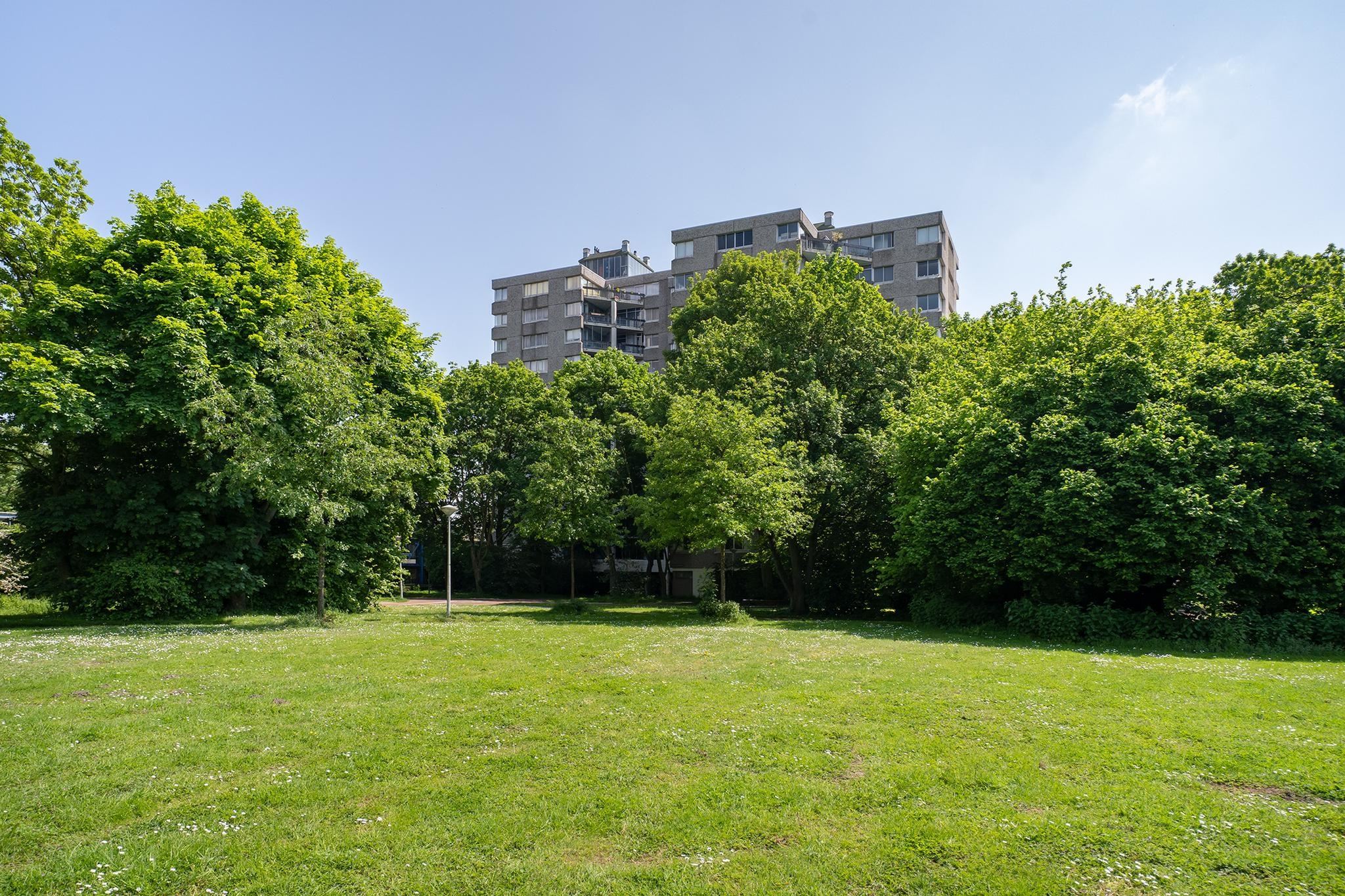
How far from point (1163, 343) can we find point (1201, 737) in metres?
17.9

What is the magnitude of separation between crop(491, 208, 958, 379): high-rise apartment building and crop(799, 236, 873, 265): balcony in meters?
0.10

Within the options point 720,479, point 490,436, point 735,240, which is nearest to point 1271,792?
point 720,479

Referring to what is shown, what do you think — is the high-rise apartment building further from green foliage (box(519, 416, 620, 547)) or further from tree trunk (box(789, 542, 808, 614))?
tree trunk (box(789, 542, 808, 614))

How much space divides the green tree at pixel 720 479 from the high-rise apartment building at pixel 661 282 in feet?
138

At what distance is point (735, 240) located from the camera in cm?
7738

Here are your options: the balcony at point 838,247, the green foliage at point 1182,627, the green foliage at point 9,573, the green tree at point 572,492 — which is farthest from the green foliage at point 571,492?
the balcony at point 838,247

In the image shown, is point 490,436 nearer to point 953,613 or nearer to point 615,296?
point 953,613

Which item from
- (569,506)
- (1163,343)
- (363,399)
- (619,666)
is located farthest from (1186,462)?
(569,506)

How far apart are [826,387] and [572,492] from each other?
15637 mm

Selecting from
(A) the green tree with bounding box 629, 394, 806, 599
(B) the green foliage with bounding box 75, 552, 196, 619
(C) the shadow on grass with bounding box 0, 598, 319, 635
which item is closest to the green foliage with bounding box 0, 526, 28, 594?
(C) the shadow on grass with bounding box 0, 598, 319, 635

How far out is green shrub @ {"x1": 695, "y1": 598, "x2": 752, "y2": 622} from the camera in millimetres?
29234

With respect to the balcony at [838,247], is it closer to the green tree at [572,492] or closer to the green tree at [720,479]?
the green tree at [572,492]

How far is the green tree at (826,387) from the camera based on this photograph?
34.4 metres

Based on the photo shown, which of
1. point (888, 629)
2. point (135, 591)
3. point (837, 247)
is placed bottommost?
point (888, 629)
